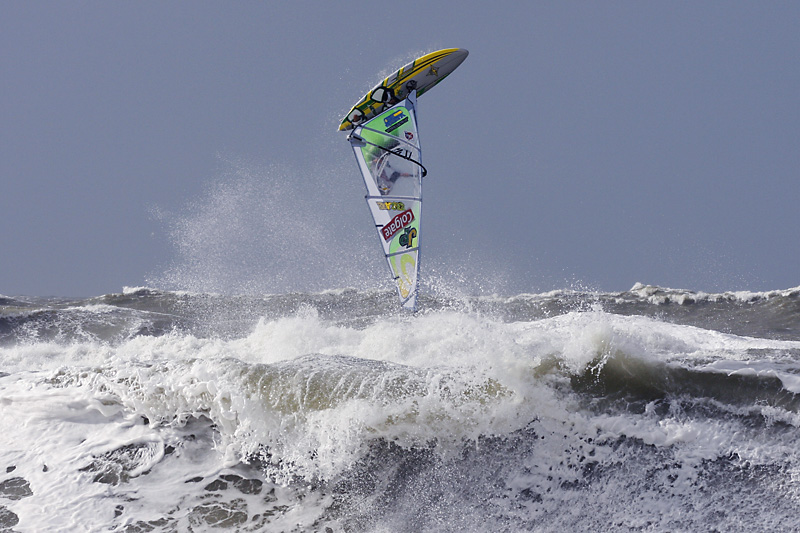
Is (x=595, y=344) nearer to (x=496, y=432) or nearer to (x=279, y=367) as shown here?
(x=496, y=432)

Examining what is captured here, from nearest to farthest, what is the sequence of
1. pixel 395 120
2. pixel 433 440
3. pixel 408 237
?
pixel 433 440
pixel 408 237
pixel 395 120

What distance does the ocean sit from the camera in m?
3.77

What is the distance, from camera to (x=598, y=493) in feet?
12.5

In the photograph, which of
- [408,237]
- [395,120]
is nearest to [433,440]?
[408,237]

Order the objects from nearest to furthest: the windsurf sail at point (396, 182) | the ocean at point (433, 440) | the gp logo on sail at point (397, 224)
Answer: the ocean at point (433, 440), the windsurf sail at point (396, 182), the gp logo on sail at point (397, 224)

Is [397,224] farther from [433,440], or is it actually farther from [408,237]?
[433,440]

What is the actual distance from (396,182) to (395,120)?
0.89 metres

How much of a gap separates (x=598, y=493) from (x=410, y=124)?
526cm

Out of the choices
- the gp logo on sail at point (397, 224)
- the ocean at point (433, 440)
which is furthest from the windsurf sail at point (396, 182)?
the ocean at point (433, 440)

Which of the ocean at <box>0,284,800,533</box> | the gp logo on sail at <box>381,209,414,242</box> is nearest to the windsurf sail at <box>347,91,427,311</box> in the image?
the gp logo on sail at <box>381,209,414,242</box>

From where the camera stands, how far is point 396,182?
7.53m

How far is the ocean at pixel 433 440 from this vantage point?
3.77m

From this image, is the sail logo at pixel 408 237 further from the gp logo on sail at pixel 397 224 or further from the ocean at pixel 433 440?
the ocean at pixel 433 440

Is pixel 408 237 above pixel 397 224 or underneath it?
underneath
